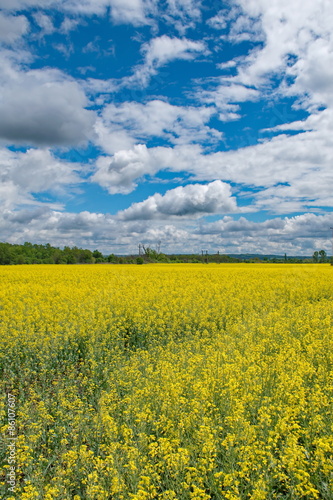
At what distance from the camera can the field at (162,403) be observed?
321 centimetres

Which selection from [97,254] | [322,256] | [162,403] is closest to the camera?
[162,403]

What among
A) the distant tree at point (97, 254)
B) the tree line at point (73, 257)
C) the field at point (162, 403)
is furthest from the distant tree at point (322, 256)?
the field at point (162, 403)

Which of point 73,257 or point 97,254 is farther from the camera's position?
point 97,254

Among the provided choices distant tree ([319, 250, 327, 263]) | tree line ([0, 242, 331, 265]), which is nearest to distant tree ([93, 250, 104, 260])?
tree line ([0, 242, 331, 265])

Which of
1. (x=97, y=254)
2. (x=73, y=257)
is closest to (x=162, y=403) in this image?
(x=73, y=257)

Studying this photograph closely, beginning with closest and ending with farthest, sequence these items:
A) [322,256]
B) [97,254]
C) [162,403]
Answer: [162,403] → [322,256] → [97,254]

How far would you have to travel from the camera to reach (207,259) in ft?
230

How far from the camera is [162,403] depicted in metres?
4.77

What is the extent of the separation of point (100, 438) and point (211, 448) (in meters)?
1.84

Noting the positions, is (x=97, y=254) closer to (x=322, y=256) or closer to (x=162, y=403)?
(x=322, y=256)

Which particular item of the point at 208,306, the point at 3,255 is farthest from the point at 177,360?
the point at 3,255

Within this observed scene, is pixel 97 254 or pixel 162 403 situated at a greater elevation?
pixel 97 254

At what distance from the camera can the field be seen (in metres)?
3.21

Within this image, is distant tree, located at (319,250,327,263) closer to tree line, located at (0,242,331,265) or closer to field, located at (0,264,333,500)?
tree line, located at (0,242,331,265)
